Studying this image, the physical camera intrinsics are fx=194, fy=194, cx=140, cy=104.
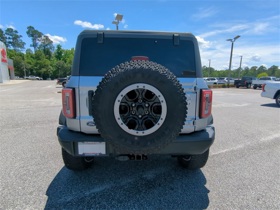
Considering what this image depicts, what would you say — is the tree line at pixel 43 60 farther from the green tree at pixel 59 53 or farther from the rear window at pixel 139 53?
the rear window at pixel 139 53

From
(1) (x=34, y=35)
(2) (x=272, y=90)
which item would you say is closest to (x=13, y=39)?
(1) (x=34, y=35)

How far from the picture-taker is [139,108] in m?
2.03

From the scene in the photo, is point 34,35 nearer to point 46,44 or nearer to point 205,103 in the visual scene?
point 46,44

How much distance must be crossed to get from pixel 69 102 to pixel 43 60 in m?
88.6

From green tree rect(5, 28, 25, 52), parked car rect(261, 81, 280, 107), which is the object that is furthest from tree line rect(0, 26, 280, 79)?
parked car rect(261, 81, 280, 107)

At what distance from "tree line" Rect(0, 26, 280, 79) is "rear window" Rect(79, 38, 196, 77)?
172 feet

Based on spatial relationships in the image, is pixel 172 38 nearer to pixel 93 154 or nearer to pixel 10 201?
pixel 93 154

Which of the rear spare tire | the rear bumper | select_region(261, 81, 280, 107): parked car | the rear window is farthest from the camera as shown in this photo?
select_region(261, 81, 280, 107): parked car

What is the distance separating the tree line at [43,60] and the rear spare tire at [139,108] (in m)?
53.1

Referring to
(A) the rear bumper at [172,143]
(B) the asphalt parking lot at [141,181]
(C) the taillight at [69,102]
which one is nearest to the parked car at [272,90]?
(B) the asphalt parking lot at [141,181]

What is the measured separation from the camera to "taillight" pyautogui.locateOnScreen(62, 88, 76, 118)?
2273mm

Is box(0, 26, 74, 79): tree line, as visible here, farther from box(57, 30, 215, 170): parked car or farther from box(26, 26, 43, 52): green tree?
box(57, 30, 215, 170): parked car

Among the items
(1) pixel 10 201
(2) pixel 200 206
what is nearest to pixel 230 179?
(2) pixel 200 206

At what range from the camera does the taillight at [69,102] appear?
227cm
